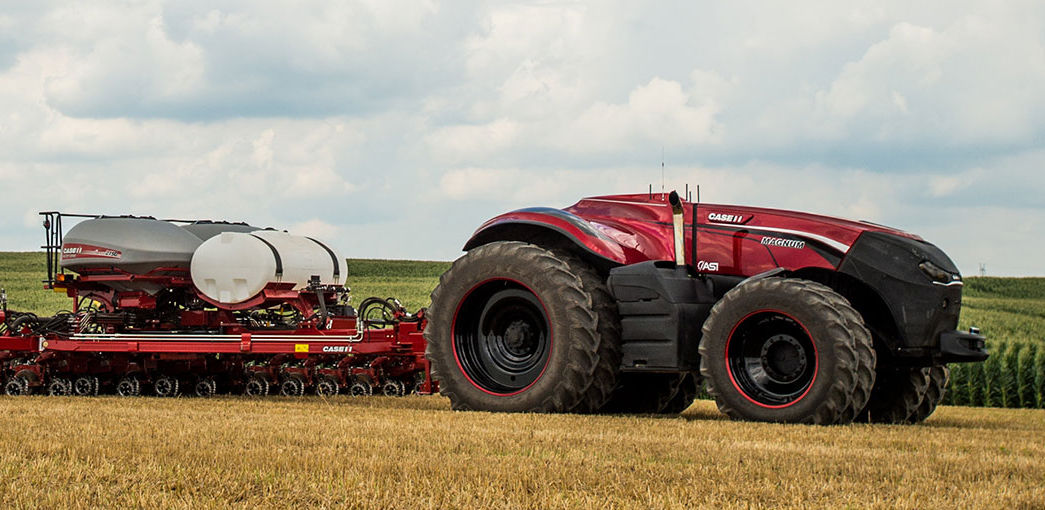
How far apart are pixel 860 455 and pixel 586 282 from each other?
3843 millimetres

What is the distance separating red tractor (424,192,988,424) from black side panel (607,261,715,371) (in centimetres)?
1

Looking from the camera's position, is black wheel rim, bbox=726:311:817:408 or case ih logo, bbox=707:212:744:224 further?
case ih logo, bbox=707:212:744:224

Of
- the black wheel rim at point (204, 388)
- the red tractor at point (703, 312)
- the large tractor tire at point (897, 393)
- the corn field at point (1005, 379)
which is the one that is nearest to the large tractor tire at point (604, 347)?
the red tractor at point (703, 312)

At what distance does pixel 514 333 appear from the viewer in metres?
11.6

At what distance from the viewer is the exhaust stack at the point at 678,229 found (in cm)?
1105

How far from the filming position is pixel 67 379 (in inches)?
607

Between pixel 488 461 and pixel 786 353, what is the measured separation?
399 cm

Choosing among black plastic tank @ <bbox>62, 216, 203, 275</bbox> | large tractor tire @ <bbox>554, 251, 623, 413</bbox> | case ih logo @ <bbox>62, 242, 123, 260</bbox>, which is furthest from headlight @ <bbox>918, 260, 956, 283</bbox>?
case ih logo @ <bbox>62, 242, 123, 260</bbox>

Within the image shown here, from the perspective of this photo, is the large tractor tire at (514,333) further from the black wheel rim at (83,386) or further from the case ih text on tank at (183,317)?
the black wheel rim at (83,386)

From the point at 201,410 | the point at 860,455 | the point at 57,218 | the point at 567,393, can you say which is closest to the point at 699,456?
the point at 860,455

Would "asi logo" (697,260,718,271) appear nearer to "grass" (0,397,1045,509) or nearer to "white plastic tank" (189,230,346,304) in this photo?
"grass" (0,397,1045,509)

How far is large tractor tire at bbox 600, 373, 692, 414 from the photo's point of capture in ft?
41.2

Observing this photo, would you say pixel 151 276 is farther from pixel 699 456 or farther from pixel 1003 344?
pixel 1003 344

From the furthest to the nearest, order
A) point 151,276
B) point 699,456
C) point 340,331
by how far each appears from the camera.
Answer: point 151,276 → point 340,331 → point 699,456
